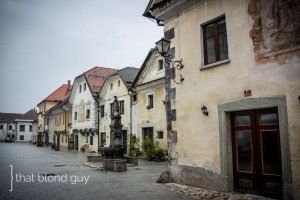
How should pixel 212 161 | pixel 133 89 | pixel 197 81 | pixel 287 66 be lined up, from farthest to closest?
pixel 133 89
pixel 197 81
pixel 212 161
pixel 287 66

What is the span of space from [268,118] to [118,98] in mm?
18403

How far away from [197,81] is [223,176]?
112 inches

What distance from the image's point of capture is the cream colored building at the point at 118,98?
21.8m

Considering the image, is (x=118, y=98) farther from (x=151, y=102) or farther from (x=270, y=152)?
(x=270, y=152)

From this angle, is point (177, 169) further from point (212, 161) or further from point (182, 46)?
point (182, 46)

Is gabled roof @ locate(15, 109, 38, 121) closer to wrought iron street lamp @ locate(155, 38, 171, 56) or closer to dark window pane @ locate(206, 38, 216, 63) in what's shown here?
wrought iron street lamp @ locate(155, 38, 171, 56)

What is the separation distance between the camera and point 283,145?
536cm

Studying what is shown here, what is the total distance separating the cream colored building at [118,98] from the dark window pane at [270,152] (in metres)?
15.9

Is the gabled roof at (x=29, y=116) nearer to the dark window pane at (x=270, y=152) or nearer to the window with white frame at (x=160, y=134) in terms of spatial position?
the window with white frame at (x=160, y=134)

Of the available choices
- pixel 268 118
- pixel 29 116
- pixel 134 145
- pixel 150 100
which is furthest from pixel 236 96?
pixel 29 116

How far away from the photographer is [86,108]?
29.2 metres

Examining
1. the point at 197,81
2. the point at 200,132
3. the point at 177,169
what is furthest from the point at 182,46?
the point at 177,169

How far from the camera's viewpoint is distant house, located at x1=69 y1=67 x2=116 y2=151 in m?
27.2

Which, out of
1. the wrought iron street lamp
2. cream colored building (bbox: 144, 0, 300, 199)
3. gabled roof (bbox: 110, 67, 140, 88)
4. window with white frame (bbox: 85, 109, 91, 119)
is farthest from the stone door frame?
window with white frame (bbox: 85, 109, 91, 119)
